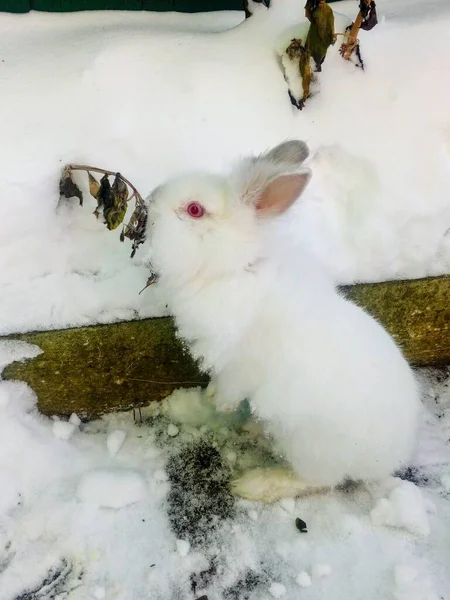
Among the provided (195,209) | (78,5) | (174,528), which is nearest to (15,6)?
(78,5)

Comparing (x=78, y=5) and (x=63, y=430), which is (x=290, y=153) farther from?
(x=78, y=5)

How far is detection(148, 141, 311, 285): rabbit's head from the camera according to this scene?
1.66 metres

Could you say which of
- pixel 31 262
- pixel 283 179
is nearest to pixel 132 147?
pixel 31 262

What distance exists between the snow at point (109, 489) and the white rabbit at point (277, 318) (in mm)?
610

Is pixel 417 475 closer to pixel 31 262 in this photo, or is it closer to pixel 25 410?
pixel 25 410

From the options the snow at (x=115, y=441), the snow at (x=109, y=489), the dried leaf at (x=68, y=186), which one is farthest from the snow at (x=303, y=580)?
the dried leaf at (x=68, y=186)

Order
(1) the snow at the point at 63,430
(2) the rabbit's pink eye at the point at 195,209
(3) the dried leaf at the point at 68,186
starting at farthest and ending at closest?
(1) the snow at the point at 63,430 < (3) the dried leaf at the point at 68,186 < (2) the rabbit's pink eye at the point at 195,209

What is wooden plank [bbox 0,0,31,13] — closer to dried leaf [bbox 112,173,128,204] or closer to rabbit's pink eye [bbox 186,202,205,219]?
dried leaf [bbox 112,173,128,204]

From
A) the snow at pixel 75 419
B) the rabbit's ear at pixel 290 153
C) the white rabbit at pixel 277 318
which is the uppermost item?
the rabbit's ear at pixel 290 153

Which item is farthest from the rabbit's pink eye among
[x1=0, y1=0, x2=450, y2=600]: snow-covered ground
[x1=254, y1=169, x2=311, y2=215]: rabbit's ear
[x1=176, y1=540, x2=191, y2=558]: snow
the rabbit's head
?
[x1=176, y1=540, x2=191, y2=558]: snow

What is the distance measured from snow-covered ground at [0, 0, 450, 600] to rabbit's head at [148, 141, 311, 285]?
39 cm

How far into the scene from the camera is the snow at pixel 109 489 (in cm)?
202

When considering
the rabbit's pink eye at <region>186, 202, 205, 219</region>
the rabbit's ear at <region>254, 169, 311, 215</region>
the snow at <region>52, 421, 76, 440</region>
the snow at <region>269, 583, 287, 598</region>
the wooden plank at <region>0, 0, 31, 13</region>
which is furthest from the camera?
the wooden plank at <region>0, 0, 31, 13</region>

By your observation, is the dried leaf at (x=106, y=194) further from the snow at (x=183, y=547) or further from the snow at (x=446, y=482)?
the snow at (x=446, y=482)
